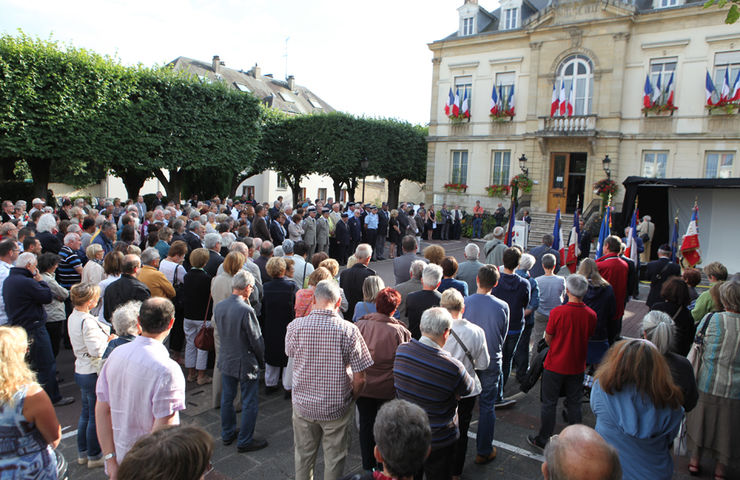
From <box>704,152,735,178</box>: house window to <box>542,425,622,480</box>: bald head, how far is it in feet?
73.2

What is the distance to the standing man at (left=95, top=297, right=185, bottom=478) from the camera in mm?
3031

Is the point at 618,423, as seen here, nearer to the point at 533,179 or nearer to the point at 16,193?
the point at 533,179

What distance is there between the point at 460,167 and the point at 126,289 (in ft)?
75.9

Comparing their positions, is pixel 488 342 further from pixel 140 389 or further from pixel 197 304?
pixel 197 304

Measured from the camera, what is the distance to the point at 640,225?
14406 mm

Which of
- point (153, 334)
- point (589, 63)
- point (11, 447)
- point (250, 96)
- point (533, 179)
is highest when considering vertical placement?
point (589, 63)

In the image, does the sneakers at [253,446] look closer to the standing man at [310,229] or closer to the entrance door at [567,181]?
the standing man at [310,229]

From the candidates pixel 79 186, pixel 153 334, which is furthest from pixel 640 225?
pixel 79 186

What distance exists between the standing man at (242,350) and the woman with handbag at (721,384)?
4.11 m

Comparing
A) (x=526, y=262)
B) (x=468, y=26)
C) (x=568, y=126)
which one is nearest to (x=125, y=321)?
(x=526, y=262)

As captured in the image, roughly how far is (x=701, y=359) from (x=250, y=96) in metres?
21.9

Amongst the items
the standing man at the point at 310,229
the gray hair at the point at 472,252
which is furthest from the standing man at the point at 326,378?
the standing man at the point at 310,229

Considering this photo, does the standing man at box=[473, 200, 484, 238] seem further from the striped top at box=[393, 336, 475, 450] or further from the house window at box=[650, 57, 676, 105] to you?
the striped top at box=[393, 336, 475, 450]

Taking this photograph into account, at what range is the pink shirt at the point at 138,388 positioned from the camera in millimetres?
3027
